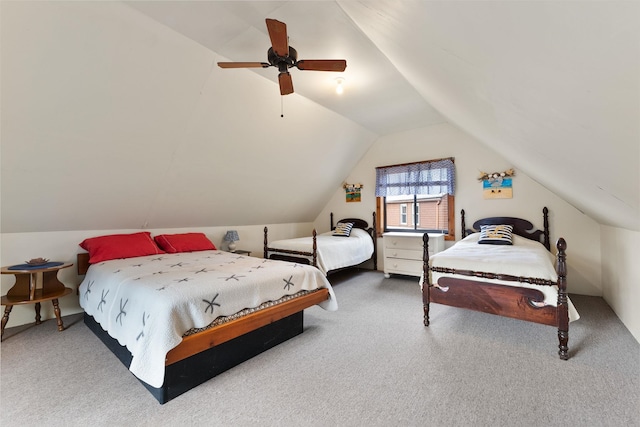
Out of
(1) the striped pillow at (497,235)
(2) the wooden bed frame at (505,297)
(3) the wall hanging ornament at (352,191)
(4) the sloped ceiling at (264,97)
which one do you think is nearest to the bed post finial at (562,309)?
(2) the wooden bed frame at (505,297)

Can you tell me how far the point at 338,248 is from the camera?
4.29m

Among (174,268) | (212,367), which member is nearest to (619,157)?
(212,367)

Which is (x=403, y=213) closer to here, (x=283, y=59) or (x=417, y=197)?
(x=417, y=197)

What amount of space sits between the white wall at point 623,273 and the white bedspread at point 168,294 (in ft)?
8.76

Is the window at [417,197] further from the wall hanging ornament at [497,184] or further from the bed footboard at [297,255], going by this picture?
the bed footboard at [297,255]

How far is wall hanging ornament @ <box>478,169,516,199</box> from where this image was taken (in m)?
4.04

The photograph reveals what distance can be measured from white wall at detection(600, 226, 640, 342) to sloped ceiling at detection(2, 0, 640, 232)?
23 cm

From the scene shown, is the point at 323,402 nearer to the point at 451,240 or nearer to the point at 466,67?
the point at 466,67

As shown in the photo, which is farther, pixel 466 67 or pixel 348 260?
pixel 348 260

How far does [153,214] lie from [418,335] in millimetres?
3628

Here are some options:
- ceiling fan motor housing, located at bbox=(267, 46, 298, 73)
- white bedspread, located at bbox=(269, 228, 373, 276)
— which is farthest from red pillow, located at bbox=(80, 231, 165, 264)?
ceiling fan motor housing, located at bbox=(267, 46, 298, 73)

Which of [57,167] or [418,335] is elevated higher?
[57,167]

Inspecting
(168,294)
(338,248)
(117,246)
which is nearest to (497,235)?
(338,248)

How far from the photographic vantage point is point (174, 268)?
260 centimetres
